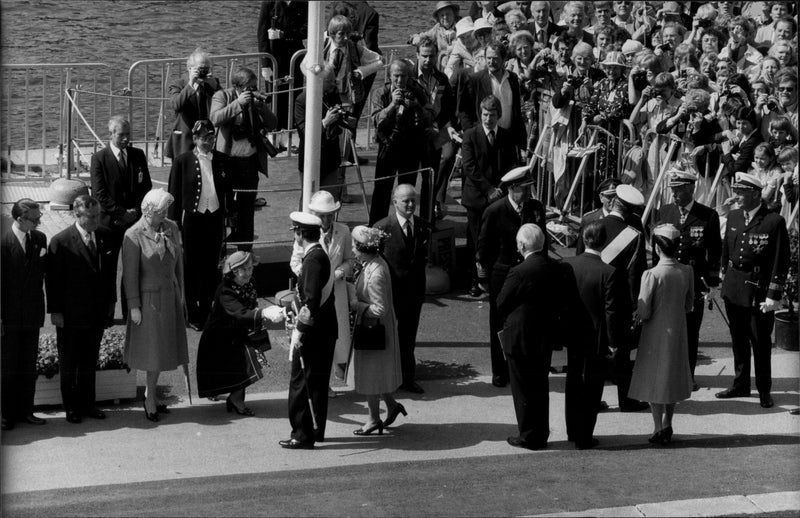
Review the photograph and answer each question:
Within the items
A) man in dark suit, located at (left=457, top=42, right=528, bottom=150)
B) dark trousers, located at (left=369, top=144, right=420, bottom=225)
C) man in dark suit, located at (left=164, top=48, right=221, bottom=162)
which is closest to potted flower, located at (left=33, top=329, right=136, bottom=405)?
man in dark suit, located at (left=164, top=48, right=221, bottom=162)

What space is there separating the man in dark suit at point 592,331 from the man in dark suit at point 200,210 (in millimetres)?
3356

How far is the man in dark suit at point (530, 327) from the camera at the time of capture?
10.0m

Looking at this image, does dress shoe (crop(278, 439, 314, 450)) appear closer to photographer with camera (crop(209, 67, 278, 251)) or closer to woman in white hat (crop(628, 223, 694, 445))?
woman in white hat (crop(628, 223, 694, 445))

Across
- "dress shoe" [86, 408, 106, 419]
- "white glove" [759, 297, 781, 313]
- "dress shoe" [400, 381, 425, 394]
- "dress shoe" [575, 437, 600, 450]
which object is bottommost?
"dress shoe" [575, 437, 600, 450]

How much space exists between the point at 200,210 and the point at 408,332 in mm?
2156

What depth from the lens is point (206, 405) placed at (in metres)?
10.7

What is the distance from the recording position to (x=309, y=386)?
9.98 metres

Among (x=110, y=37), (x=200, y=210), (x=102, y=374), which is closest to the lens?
(x=102, y=374)

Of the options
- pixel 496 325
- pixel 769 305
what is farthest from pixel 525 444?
pixel 769 305

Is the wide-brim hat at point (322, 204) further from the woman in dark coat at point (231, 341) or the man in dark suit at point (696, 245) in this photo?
the man in dark suit at point (696, 245)

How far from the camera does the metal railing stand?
14.9 meters

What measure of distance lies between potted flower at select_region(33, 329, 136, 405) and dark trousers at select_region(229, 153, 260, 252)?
2455 millimetres

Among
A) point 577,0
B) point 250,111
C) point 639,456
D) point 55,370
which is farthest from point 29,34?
point 639,456

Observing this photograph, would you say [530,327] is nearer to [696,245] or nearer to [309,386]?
[309,386]
